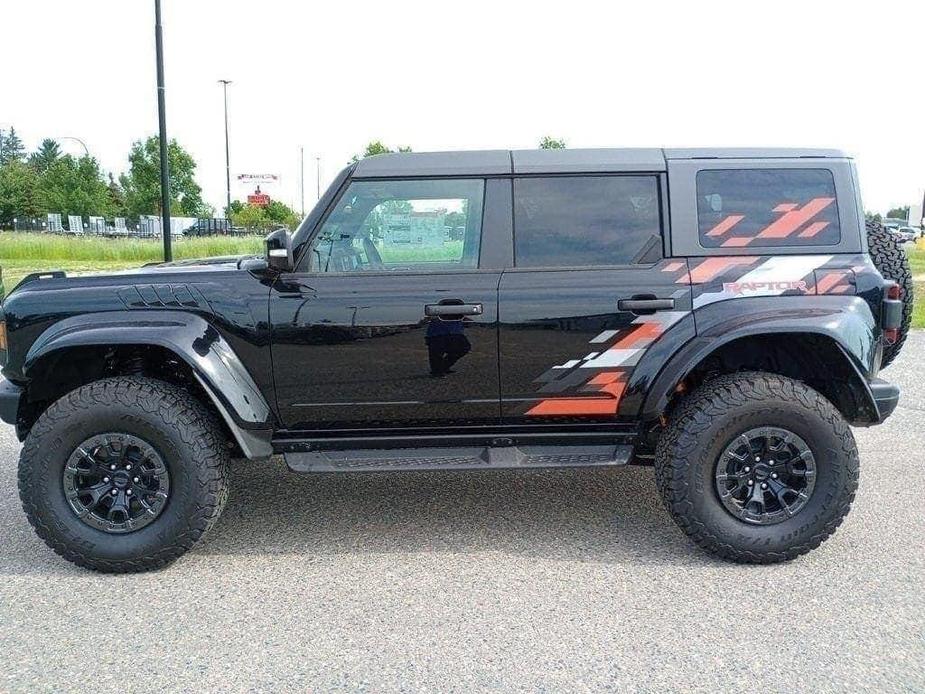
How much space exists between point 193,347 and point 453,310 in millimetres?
1157

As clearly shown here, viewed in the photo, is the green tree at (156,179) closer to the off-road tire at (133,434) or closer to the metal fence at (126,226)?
the metal fence at (126,226)

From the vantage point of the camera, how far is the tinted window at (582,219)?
373cm

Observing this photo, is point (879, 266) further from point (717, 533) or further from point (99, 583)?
point (99, 583)

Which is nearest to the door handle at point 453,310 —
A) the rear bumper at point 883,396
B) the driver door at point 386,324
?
the driver door at point 386,324

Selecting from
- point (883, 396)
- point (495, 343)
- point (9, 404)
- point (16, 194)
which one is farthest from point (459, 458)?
point (16, 194)

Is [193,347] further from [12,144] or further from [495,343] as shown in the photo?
[12,144]

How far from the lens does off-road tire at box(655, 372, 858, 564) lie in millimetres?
3566

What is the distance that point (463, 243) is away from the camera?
380 cm

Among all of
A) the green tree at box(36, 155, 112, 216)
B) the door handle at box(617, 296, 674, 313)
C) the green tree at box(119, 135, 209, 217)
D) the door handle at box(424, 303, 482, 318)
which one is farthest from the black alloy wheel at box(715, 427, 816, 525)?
the green tree at box(36, 155, 112, 216)

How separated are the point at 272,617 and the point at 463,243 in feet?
6.02

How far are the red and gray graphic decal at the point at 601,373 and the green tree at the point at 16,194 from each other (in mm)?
54112

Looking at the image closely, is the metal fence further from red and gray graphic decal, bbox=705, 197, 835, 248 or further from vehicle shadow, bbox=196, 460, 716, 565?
red and gray graphic decal, bbox=705, 197, 835, 248

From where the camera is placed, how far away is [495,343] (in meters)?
3.65

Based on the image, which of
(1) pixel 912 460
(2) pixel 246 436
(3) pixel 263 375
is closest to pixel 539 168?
(3) pixel 263 375
